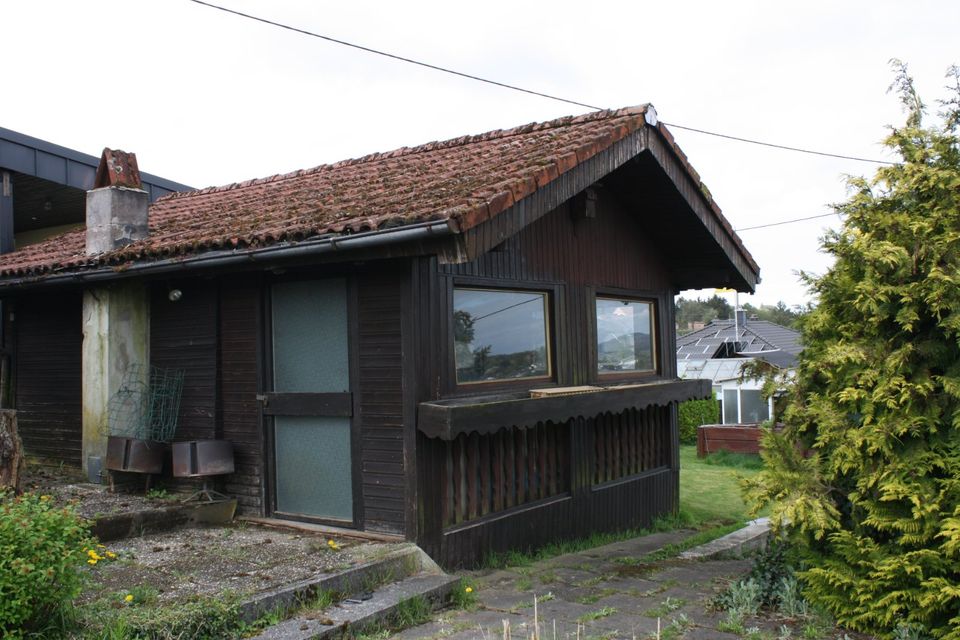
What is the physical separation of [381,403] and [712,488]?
9.27 metres

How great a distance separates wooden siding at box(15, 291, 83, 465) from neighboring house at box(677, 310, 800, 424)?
15543 millimetres

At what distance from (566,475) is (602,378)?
1.22 meters

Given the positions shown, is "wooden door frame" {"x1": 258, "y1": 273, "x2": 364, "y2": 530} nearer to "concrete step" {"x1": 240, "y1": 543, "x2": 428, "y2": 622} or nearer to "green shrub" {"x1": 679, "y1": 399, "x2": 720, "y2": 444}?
"concrete step" {"x1": 240, "y1": 543, "x2": 428, "y2": 622}

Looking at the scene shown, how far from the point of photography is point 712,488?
48.0ft

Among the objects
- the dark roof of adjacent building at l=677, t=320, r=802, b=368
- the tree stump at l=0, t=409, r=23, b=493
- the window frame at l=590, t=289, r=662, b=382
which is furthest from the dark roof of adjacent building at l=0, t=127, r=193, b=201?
the dark roof of adjacent building at l=677, t=320, r=802, b=368

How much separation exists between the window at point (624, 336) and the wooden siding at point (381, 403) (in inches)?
127

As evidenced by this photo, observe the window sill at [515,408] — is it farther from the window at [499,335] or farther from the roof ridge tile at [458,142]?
the roof ridge tile at [458,142]

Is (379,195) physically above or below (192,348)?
above

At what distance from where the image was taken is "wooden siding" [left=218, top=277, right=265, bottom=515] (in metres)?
7.87

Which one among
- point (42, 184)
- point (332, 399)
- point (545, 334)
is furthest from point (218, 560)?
point (42, 184)

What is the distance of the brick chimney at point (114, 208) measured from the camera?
28.9ft

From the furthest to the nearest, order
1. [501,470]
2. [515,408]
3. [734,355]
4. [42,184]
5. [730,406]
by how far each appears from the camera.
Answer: [734,355] < [730,406] < [42,184] < [501,470] < [515,408]

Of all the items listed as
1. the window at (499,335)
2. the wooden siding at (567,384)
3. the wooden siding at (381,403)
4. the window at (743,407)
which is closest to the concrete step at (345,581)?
the wooden siding at (567,384)

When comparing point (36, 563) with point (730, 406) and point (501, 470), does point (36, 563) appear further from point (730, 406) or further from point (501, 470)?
point (730, 406)
